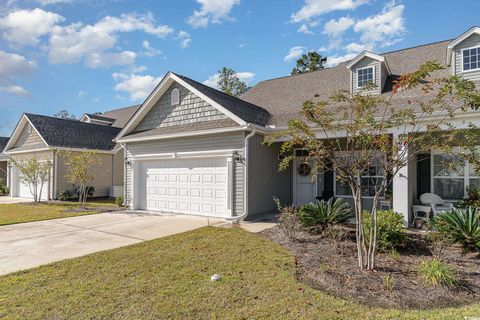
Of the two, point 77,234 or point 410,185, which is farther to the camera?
point 410,185

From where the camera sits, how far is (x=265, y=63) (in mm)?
18641

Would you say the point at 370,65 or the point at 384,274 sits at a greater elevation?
the point at 370,65

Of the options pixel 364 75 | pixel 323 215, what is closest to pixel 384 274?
pixel 323 215

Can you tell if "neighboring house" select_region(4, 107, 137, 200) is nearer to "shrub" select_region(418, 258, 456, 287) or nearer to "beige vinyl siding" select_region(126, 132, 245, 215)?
"beige vinyl siding" select_region(126, 132, 245, 215)

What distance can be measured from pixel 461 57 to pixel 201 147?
9911 mm

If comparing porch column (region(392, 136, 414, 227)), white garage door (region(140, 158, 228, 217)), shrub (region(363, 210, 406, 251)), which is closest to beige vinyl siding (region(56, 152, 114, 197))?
white garage door (region(140, 158, 228, 217))

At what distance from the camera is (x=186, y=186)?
11703 mm

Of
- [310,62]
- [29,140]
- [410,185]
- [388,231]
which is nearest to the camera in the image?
[388,231]

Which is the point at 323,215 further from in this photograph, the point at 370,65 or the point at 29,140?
the point at 29,140

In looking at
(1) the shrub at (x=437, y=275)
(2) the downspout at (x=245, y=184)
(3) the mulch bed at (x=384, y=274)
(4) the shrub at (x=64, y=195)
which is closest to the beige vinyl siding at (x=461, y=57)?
(3) the mulch bed at (x=384, y=274)

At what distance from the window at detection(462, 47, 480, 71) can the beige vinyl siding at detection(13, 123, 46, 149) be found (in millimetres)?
21764

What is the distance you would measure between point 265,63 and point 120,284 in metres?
16.9

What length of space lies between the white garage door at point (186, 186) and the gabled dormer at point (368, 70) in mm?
6529

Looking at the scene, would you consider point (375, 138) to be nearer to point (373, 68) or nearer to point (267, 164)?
point (267, 164)
